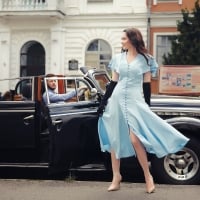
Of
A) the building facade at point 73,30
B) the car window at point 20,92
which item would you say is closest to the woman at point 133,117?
the car window at point 20,92

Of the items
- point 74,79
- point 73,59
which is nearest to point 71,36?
point 73,59

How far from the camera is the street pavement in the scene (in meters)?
5.89

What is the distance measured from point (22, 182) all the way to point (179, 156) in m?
2.04

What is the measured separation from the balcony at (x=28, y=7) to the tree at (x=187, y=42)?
660cm

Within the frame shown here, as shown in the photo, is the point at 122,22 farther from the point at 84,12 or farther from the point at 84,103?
the point at 84,103

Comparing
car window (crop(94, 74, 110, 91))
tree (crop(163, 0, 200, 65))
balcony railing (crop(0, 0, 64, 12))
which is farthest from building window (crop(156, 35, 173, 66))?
car window (crop(94, 74, 110, 91))

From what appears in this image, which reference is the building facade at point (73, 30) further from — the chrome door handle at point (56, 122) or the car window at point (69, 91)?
the chrome door handle at point (56, 122)

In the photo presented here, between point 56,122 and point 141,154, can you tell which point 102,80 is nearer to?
point 56,122

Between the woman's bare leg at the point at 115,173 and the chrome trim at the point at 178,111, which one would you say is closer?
the woman's bare leg at the point at 115,173

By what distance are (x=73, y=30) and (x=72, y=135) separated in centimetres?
2404

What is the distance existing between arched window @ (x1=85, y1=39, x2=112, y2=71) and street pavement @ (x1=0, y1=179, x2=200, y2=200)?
24.0 meters

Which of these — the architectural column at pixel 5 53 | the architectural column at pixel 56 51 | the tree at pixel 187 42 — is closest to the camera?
the tree at pixel 187 42

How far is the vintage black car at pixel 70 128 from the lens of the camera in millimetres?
7059

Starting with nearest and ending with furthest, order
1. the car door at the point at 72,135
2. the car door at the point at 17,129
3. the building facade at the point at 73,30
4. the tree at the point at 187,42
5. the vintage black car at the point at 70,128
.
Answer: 1. the car door at the point at 72,135
2. the vintage black car at the point at 70,128
3. the car door at the point at 17,129
4. the tree at the point at 187,42
5. the building facade at the point at 73,30
